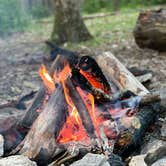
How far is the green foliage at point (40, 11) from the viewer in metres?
20.7

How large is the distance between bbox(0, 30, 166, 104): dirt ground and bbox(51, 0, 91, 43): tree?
22.2 inches

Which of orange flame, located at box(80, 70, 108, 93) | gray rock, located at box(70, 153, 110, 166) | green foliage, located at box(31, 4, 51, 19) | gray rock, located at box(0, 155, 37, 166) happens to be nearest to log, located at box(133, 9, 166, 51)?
orange flame, located at box(80, 70, 108, 93)

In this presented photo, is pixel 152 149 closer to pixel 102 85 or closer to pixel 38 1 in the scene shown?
pixel 102 85

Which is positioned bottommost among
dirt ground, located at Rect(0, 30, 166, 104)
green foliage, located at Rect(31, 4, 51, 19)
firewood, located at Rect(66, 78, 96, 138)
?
green foliage, located at Rect(31, 4, 51, 19)

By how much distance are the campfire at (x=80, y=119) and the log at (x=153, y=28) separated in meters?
3.49

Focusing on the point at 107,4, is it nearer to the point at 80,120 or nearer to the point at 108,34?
the point at 108,34

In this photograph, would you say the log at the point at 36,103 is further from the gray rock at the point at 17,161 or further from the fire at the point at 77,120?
the gray rock at the point at 17,161

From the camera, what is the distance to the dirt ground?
6.69 meters

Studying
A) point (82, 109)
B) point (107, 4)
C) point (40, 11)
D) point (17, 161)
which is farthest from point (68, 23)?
point (107, 4)

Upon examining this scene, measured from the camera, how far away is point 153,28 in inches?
321

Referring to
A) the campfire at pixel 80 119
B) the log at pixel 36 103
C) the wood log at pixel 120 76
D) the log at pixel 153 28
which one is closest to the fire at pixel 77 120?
the campfire at pixel 80 119

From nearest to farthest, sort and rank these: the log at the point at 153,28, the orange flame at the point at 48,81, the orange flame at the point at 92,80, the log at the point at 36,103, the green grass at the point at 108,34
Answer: the log at the point at 36,103
the orange flame at the point at 92,80
the orange flame at the point at 48,81
the log at the point at 153,28
the green grass at the point at 108,34

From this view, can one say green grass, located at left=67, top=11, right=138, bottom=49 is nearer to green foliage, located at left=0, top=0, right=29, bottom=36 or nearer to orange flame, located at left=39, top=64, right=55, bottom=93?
green foliage, located at left=0, top=0, right=29, bottom=36

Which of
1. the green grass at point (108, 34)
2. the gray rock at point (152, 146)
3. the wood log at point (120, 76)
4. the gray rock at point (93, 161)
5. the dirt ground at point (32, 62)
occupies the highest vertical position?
the gray rock at point (93, 161)
